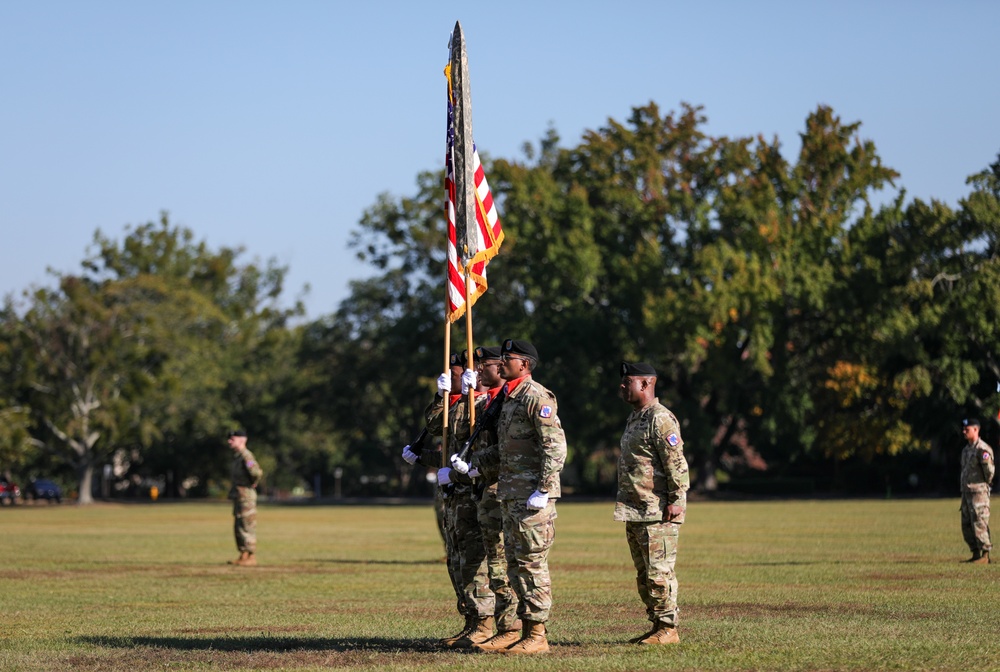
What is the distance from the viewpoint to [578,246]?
61.7 m

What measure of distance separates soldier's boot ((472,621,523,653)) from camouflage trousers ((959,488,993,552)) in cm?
1103

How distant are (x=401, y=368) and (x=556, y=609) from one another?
60675 mm

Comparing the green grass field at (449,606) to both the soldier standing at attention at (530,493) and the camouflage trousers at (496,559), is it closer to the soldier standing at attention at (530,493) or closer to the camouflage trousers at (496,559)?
the soldier standing at attention at (530,493)

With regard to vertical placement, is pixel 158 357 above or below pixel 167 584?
above

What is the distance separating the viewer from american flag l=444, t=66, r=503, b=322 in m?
12.7

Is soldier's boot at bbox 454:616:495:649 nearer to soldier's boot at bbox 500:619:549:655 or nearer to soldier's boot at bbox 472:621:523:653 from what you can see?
soldier's boot at bbox 472:621:523:653

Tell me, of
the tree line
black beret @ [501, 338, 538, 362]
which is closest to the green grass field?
black beret @ [501, 338, 538, 362]

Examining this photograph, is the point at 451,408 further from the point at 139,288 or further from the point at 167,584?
the point at 139,288

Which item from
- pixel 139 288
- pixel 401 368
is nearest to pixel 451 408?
pixel 401 368

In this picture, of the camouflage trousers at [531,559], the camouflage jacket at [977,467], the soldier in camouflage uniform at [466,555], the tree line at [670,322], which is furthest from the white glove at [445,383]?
the tree line at [670,322]

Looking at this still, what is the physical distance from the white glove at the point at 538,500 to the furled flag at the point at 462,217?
2.74 meters

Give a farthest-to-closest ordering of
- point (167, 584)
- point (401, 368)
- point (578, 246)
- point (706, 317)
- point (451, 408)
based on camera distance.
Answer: point (401, 368), point (578, 246), point (706, 317), point (167, 584), point (451, 408)

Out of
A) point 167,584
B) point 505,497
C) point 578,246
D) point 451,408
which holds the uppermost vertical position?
point 578,246

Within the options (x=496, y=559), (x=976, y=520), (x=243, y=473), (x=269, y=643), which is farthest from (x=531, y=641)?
(x=243, y=473)
